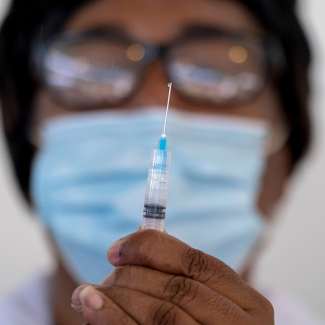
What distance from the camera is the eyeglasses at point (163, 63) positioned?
3.24 ft

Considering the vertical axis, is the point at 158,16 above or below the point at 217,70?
above

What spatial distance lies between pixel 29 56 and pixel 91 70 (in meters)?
0.23

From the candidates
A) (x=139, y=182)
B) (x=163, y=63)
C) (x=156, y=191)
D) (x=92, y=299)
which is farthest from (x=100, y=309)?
(x=163, y=63)

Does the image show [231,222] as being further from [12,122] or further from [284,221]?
[12,122]

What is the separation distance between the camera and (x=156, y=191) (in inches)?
15.5

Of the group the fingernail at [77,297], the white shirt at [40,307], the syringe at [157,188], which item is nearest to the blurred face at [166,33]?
the white shirt at [40,307]

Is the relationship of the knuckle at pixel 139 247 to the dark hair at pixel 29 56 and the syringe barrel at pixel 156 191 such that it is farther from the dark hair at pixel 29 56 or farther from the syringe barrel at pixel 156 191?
the dark hair at pixel 29 56

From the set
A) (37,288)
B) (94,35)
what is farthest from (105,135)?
(37,288)

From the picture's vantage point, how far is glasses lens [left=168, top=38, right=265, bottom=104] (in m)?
0.99

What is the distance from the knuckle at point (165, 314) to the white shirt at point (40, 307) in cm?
70

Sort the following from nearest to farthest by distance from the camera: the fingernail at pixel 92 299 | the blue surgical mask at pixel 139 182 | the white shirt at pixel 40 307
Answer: the fingernail at pixel 92 299 → the blue surgical mask at pixel 139 182 → the white shirt at pixel 40 307

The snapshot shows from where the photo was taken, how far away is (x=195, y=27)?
3.29 ft

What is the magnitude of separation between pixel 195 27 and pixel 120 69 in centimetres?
26

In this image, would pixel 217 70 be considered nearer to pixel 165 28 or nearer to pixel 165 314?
pixel 165 28
